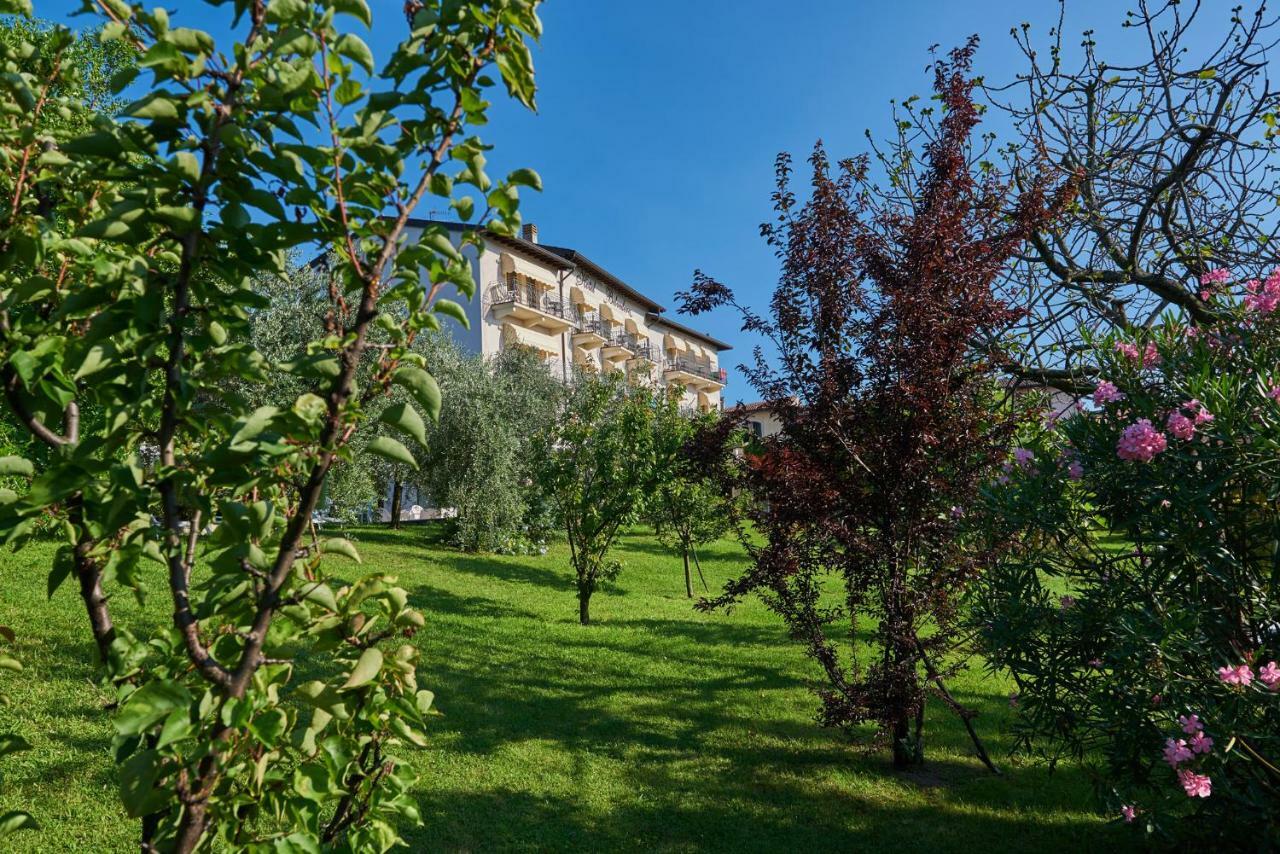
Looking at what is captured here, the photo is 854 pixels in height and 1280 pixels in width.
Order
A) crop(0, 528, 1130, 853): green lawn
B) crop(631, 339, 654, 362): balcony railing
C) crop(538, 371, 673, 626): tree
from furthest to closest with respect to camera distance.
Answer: crop(631, 339, 654, 362): balcony railing
crop(538, 371, 673, 626): tree
crop(0, 528, 1130, 853): green lawn

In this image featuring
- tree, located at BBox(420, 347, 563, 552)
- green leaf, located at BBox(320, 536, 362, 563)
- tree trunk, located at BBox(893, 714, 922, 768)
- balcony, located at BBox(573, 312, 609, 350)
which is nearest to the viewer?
green leaf, located at BBox(320, 536, 362, 563)

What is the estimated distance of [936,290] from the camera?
Answer: 18.6 feet

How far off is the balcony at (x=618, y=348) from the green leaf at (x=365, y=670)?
3787 centimetres

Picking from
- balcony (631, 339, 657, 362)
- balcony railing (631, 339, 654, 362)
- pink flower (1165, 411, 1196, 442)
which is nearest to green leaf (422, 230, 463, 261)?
pink flower (1165, 411, 1196, 442)

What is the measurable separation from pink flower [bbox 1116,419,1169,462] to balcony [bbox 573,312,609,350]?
1354 inches

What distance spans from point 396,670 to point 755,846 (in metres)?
4.01

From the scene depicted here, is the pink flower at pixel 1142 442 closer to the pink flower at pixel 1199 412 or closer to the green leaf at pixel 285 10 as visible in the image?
the pink flower at pixel 1199 412

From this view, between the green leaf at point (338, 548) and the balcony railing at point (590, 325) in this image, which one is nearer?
the green leaf at point (338, 548)

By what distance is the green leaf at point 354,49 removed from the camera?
1296 mm

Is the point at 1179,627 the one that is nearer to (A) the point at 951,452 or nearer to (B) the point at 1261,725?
(B) the point at 1261,725

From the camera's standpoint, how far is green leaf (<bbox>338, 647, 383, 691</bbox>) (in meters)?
1.37

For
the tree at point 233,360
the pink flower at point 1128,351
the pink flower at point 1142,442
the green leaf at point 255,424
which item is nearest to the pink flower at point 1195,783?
the pink flower at point 1142,442

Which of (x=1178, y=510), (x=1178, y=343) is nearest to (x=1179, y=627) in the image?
(x=1178, y=510)

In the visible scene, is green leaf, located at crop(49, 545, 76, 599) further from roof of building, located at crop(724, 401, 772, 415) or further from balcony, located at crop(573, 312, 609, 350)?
balcony, located at crop(573, 312, 609, 350)
